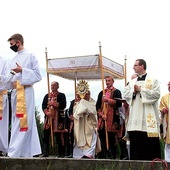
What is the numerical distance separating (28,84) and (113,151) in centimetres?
264

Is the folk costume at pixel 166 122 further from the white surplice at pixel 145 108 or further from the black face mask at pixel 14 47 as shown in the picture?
the black face mask at pixel 14 47

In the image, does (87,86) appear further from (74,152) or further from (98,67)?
(74,152)

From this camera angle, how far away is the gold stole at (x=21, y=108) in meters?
7.10

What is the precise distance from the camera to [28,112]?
285 inches

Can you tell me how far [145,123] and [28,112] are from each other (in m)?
1.95

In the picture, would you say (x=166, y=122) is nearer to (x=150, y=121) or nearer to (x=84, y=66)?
(x=150, y=121)

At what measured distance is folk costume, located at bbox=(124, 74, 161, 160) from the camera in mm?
7238

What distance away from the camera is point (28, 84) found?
7.17m

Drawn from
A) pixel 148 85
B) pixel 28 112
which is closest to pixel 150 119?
pixel 148 85

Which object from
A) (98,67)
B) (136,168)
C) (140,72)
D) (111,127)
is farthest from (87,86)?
(136,168)

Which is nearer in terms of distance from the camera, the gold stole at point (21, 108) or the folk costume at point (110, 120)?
the gold stole at point (21, 108)

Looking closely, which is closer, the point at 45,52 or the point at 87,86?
the point at 87,86

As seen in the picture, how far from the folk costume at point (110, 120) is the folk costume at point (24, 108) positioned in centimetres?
195

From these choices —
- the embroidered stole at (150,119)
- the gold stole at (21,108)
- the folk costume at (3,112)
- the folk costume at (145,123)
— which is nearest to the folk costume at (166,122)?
the folk costume at (145,123)
